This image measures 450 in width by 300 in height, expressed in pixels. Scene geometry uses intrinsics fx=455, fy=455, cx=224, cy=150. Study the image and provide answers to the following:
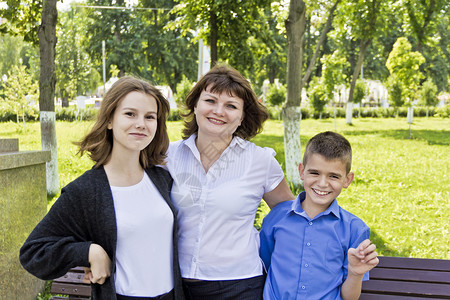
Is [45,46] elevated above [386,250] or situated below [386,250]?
above

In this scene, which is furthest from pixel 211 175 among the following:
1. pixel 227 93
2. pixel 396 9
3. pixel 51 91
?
pixel 396 9

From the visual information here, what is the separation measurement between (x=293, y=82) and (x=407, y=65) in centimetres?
1108

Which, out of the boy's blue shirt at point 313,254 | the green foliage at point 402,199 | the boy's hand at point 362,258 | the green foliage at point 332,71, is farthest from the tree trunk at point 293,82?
the green foliage at point 332,71

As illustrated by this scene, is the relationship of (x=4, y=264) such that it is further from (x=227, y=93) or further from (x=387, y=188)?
(x=387, y=188)

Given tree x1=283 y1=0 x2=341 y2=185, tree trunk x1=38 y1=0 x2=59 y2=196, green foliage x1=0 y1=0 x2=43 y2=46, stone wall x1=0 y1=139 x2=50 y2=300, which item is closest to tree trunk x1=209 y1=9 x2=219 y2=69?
tree x1=283 y1=0 x2=341 y2=185

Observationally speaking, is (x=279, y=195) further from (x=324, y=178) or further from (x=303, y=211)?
(x=324, y=178)

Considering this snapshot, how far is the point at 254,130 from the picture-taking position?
2420mm

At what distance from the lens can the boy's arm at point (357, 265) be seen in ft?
5.92

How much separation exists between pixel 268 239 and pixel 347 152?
1.89ft

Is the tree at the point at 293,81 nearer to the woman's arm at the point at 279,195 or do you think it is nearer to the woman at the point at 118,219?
the woman's arm at the point at 279,195

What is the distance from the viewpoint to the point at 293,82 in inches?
303

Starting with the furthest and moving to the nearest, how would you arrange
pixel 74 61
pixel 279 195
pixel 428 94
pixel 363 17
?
1. pixel 428 94
2. pixel 74 61
3. pixel 363 17
4. pixel 279 195

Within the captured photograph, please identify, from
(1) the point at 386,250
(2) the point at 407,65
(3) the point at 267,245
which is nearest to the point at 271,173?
(3) the point at 267,245

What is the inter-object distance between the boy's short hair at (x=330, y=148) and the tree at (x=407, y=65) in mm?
16294
